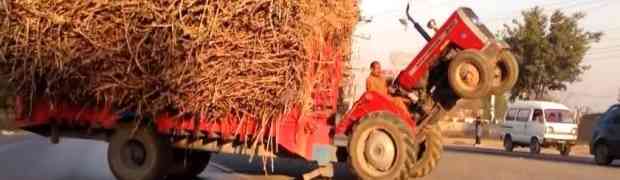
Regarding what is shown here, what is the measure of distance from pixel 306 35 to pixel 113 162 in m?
3.37

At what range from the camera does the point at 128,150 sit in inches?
444

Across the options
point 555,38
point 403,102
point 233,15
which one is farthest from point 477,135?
point 233,15

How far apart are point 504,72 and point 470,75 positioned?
598 mm

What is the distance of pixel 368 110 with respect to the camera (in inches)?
442

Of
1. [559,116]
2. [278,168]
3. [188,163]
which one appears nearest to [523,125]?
[559,116]

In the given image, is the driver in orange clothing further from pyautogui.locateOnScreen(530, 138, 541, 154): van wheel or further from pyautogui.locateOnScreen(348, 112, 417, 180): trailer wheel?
pyautogui.locateOnScreen(530, 138, 541, 154): van wheel

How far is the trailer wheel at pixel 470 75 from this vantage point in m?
11.2

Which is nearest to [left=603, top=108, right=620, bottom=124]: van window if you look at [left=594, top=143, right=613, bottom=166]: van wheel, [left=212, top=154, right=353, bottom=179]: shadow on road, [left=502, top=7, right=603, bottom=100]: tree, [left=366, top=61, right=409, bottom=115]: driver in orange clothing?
[left=594, top=143, right=613, bottom=166]: van wheel

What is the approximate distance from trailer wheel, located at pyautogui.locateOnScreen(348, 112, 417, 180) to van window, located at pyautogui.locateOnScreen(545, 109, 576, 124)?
21.3 m

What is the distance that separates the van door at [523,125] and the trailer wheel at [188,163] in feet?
68.1

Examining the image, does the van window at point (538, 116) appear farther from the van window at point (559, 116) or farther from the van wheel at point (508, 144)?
the van wheel at point (508, 144)

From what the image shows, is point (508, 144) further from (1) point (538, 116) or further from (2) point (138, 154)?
(2) point (138, 154)

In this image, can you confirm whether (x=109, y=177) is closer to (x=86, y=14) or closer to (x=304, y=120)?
(x=86, y=14)

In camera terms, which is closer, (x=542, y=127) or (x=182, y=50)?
(x=182, y=50)
